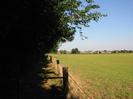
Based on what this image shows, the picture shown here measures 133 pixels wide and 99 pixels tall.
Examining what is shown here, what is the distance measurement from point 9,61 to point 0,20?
401 cm

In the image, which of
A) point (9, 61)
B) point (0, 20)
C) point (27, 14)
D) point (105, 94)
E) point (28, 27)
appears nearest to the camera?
point (0, 20)

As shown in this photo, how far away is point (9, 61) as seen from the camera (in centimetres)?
1104

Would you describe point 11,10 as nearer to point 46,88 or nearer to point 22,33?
point 22,33

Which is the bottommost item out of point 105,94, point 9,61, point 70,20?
point 105,94

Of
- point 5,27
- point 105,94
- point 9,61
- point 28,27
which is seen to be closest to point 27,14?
point 28,27

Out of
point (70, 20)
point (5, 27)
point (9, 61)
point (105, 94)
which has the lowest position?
point (105, 94)

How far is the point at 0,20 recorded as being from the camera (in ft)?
23.9

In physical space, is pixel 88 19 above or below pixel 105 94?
above

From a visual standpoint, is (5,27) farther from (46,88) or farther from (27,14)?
(46,88)

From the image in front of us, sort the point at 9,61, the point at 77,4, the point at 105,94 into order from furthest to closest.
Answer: the point at 77,4 → the point at 105,94 → the point at 9,61

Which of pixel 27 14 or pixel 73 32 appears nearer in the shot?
pixel 27 14

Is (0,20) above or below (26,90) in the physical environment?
above

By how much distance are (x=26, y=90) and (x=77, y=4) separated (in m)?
8.26

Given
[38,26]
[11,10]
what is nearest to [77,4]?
[38,26]
